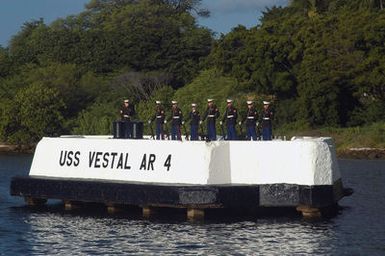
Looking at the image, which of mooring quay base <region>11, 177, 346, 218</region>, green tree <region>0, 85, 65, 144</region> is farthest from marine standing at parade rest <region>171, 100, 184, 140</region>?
green tree <region>0, 85, 65, 144</region>

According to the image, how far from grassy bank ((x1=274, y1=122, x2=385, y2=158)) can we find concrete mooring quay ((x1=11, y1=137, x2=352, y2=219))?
139 feet

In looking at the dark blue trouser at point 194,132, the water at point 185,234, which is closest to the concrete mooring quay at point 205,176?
the water at point 185,234

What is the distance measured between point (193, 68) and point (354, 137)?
26.7 meters

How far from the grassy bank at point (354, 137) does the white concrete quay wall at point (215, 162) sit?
44.0 metres

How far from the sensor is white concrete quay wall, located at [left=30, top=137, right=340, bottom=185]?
3691cm

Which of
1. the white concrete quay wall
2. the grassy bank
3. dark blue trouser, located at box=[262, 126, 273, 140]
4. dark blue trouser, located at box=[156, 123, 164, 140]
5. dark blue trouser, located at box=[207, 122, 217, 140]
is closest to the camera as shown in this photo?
the white concrete quay wall

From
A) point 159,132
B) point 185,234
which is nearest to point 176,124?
point 159,132

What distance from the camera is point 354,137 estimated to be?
84938mm

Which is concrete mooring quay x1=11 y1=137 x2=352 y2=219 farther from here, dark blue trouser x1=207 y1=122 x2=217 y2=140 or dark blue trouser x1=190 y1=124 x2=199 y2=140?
dark blue trouser x1=190 y1=124 x2=199 y2=140

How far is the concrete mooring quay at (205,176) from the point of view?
36750mm

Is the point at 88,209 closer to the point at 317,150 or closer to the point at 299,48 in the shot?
the point at 317,150

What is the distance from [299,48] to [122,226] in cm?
5477

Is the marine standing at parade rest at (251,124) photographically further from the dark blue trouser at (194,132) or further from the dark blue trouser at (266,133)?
the dark blue trouser at (194,132)

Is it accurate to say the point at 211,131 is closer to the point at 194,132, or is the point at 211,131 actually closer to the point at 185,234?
the point at 194,132
